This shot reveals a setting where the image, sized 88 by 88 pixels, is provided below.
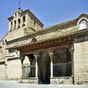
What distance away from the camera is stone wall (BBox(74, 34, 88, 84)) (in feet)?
52.9

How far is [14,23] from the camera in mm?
32312

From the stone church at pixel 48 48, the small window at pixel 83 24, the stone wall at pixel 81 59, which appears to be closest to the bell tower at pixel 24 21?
the stone church at pixel 48 48

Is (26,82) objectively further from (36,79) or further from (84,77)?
Result: (84,77)

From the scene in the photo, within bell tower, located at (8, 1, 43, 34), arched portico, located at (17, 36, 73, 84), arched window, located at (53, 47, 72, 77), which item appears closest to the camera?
arched portico, located at (17, 36, 73, 84)

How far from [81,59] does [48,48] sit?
3697mm

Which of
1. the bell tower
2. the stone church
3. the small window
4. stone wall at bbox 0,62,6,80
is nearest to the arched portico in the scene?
the stone church

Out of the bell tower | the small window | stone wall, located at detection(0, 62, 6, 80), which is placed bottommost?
stone wall, located at detection(0, 62, 6, 80)

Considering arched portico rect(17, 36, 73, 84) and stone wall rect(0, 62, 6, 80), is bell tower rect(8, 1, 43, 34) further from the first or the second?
arched portico rect(17, 36, 73, 84)

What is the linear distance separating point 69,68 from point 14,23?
16.5 metres

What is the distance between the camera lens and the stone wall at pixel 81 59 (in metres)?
16.1

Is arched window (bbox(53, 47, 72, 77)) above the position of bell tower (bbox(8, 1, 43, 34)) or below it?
below

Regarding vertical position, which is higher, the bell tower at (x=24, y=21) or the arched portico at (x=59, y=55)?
Answer: the bell tower at (x=24, y=21)

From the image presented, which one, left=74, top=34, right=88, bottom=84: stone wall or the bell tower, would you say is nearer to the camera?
left=74, top=34, right=88, bottom=84: stone wall

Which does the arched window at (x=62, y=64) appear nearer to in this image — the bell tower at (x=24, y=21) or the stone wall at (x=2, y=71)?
the bell tower at (x=24, y=21)
